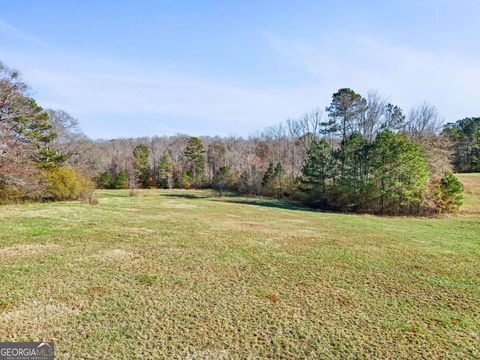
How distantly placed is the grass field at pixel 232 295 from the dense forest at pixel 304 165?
462 inches

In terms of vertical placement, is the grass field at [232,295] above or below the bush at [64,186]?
below

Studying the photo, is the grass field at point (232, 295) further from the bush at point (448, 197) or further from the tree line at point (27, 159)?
the bush at point (448, 197)

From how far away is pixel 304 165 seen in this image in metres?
31.5

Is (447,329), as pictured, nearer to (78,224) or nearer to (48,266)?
(48,266)

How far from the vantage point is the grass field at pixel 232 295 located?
4.21 metres

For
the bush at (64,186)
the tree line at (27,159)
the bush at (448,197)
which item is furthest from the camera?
the bush at (448,197)

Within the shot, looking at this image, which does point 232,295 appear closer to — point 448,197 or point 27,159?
point 27,159

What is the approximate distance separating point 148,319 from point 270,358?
2028 millimetres

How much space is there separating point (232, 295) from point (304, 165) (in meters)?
26.8

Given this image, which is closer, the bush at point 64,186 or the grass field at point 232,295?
the grass field at point 232,295

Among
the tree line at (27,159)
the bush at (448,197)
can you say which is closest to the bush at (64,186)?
the tree line at (27,159)

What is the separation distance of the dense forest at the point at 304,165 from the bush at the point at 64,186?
0.06 meters

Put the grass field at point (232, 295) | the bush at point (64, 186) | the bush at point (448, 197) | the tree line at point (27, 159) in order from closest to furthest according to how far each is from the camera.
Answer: the grass field at point (232, 295), the tree line at point (27, 159), the bush at point (64, 186), the bush at point (448, 197)

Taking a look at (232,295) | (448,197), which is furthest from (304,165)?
(232,295)
